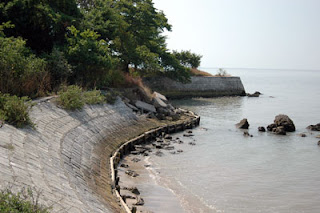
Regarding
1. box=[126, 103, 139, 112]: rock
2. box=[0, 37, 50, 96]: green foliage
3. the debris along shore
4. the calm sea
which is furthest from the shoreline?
box=[0, 37, 50, 96]: green foliage

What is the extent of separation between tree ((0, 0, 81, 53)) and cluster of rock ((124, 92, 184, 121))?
21.7ft

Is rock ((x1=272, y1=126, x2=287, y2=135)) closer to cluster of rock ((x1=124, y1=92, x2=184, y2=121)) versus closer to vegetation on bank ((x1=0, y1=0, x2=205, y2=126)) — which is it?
cluster of rock ((x1=124, y1=92, x2=184, y2=121))

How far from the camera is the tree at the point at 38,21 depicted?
70.7ft

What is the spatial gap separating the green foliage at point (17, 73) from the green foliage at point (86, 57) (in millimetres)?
5414

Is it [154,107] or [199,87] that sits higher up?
[199,87]

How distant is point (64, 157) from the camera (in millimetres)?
11070

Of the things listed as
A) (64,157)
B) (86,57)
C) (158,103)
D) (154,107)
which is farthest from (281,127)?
(64,157)

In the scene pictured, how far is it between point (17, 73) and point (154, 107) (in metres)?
14.1

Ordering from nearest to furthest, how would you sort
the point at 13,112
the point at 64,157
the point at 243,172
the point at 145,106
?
the point at 13,112 < the point at 64,157 < the point at 243,172 < the point at 145,106

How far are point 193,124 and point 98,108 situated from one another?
11.3m

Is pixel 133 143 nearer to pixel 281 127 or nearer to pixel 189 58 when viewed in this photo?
pixel 281 127

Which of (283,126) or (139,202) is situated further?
(283,126)

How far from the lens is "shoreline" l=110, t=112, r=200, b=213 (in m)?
11.0

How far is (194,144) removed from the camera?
73.5ft
